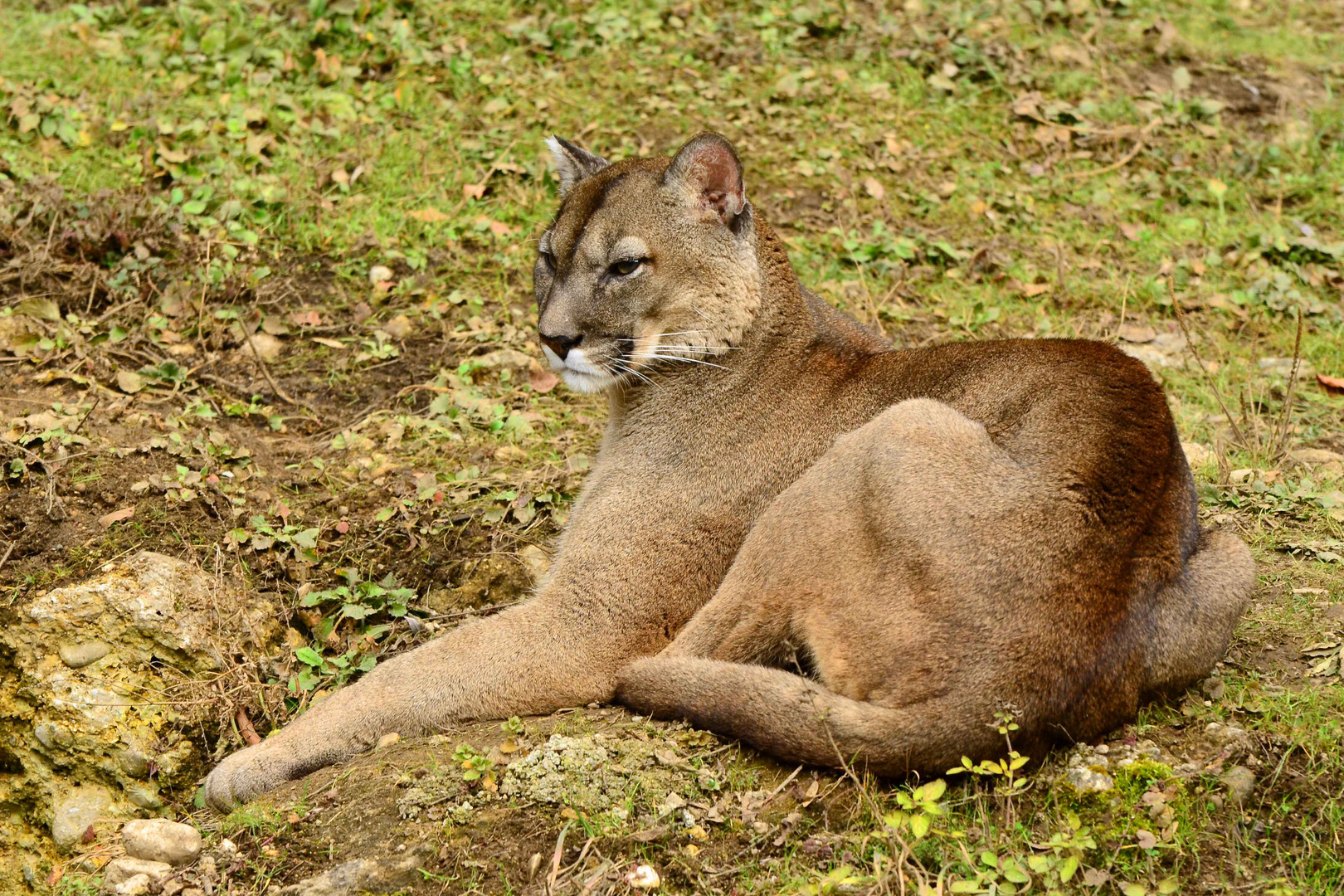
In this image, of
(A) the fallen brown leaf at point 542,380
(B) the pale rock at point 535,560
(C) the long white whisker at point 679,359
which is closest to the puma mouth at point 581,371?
(C) the long white whisker at point 679,359

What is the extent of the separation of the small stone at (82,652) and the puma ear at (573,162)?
3250 millimetres

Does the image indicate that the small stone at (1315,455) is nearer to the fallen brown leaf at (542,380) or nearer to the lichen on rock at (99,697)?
the fallen brown leaf at (542,380)

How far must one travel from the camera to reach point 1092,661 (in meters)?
4.57

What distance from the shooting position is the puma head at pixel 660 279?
20.1 feet

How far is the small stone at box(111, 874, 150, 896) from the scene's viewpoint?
4.91 m

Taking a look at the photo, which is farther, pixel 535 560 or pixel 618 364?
pixel 535 560

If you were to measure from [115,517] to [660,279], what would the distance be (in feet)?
10.5

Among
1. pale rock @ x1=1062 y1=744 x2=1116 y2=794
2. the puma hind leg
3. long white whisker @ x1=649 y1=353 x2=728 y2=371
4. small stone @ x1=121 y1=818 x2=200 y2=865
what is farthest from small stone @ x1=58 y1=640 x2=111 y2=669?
the puma hind leg

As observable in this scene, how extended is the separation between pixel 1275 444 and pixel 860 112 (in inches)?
194

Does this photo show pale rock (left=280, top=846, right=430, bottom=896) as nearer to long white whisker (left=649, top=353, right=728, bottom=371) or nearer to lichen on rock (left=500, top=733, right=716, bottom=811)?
lichen on rock (left=500, top=733, right=716, bottom=811)

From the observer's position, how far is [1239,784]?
471 centimetres

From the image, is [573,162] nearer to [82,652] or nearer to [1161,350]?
[82,652]

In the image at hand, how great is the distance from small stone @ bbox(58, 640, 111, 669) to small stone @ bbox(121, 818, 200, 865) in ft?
3.87

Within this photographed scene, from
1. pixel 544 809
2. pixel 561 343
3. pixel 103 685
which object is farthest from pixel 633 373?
pixel 103 685
